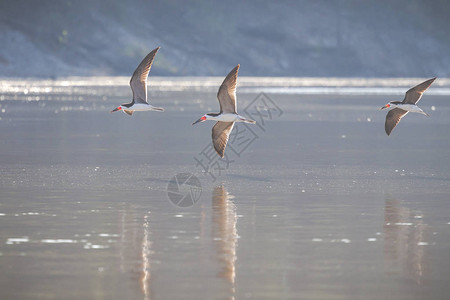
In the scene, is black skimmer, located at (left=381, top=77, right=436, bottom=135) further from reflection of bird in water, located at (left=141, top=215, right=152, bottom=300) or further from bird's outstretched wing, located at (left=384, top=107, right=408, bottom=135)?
reflection of bird in water, located at (left=141, top=215, right=152, bottom=300)

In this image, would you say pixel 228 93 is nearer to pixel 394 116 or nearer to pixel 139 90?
pixel 139 90

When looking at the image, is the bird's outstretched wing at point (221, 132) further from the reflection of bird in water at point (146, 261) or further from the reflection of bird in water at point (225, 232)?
the reflection of bird in water at point (146, 261)

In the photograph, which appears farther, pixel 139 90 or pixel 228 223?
pixel 139 90

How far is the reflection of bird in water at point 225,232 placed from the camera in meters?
13.8

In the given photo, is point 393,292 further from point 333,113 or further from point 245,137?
point 333,113

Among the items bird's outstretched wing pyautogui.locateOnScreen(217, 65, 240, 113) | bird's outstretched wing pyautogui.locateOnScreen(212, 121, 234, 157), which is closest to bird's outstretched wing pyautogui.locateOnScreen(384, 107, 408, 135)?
bird's outstretched wing pyautogui.locateOnScreen(212, 121, 234, 157)

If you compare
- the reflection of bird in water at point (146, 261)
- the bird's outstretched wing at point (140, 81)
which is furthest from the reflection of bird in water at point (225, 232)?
the bird's outstretched wing at point (140, 81)

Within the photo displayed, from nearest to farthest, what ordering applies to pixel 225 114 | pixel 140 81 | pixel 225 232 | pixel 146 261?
pixel 146 261 < pixel 225 232 < pixel 225 114 < pixel 140 81

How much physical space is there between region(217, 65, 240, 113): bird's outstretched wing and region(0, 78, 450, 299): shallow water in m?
1.61

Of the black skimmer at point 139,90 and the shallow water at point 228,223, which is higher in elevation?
the black skimmer at point 139,90

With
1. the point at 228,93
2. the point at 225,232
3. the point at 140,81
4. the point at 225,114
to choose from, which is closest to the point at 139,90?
the point at 140,81

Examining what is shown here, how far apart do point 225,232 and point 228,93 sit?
19.7ft

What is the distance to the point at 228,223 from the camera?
1758 centimetres

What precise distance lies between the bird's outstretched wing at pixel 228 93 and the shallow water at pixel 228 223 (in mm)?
1611
